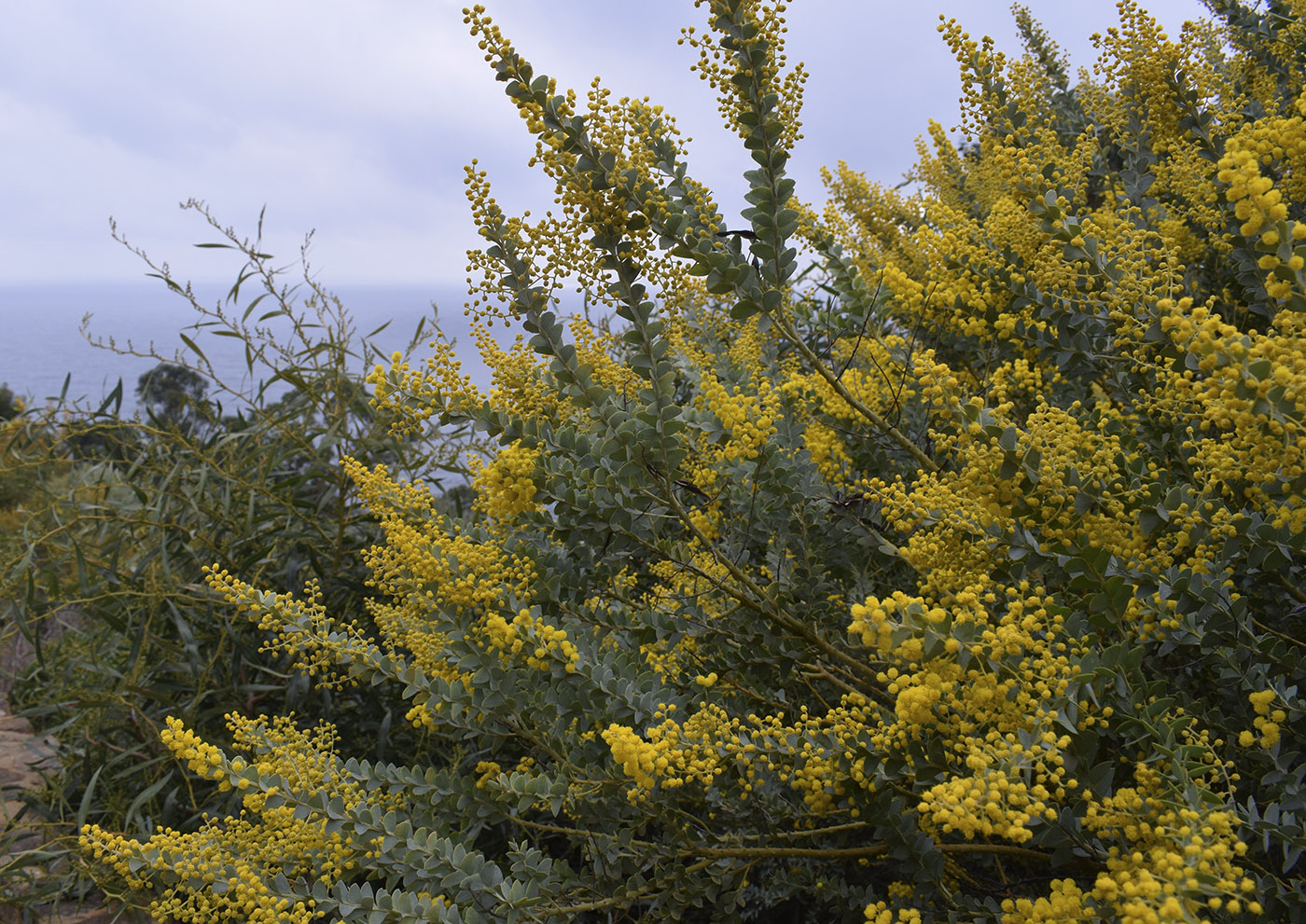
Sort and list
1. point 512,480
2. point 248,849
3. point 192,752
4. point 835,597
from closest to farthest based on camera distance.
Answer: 1. point 192,752
2. point 248,849
3. point 512,480
4. point 835,597

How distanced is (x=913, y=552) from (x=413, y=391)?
4.22 ft

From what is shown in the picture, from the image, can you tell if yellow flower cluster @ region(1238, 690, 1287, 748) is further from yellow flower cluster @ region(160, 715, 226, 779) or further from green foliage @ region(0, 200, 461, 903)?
green foliage @ region(0, 200, 461, 903)

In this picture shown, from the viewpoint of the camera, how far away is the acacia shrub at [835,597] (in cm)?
129

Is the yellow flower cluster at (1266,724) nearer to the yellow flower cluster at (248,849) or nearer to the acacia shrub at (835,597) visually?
the acacia shrub at (835,597)

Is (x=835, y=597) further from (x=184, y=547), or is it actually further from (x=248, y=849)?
(x=184, y=547)

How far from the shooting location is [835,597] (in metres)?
2.16

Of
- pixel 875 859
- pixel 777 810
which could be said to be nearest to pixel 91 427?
pixel 777 810

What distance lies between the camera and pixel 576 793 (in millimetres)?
1717

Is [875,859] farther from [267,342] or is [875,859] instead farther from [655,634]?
[267,342]

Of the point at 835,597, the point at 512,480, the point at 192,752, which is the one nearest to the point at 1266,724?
the point at 835,597

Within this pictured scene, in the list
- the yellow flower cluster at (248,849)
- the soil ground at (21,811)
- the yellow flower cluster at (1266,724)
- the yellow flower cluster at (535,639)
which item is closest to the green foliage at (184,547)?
the soil ground at (21,811)

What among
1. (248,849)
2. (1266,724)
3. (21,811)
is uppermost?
(21,811)

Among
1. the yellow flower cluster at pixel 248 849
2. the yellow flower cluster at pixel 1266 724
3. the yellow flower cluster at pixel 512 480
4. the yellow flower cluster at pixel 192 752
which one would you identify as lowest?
the yellow flower cluster at pixel 1266 724

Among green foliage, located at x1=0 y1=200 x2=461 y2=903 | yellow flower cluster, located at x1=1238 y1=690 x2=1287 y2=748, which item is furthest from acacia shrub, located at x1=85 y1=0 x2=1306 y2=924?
green foliage, located at x1=0 y1=200 x2=461 y2=903
